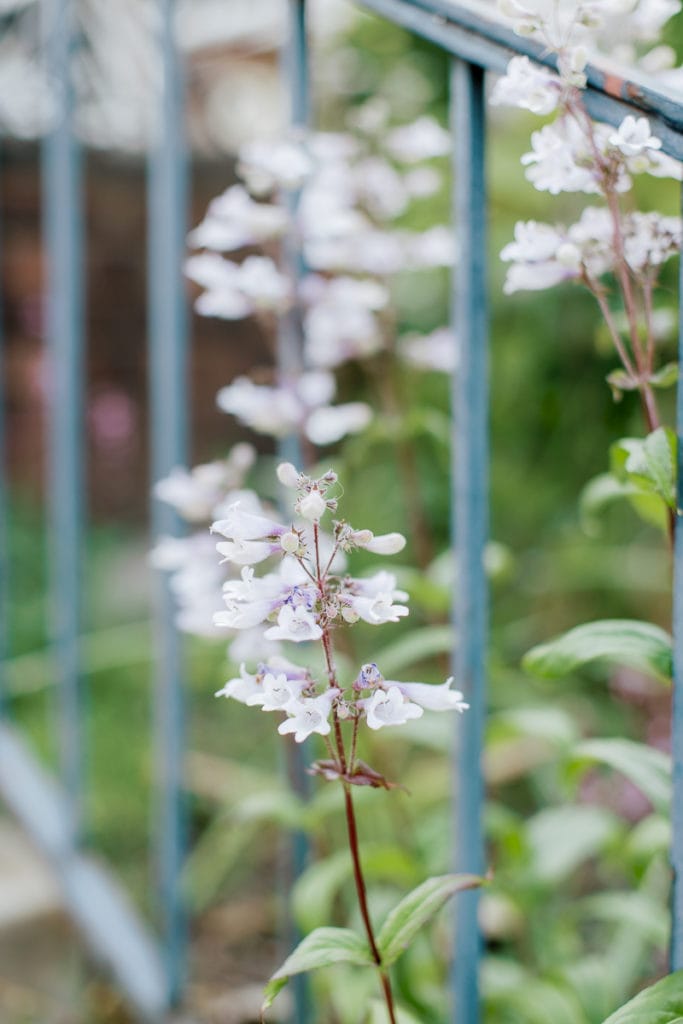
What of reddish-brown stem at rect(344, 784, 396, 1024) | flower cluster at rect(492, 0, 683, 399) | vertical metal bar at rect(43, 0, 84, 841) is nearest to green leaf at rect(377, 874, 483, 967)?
reddish-brown stem at rect(344, 784, 396, 1024)

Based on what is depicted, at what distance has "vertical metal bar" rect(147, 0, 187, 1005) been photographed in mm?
1146

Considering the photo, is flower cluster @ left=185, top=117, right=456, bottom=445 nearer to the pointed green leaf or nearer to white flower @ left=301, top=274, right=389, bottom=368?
white flower @ left=301, top=274, right=389, bottom=368

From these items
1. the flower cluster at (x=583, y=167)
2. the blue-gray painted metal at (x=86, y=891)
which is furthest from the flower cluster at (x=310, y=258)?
the blue-gray painted metal at (x=86, y=891)

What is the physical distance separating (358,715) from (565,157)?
362 mm

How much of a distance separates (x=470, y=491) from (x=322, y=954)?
339mm

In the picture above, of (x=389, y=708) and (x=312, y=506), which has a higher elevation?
(x=312, y=506)

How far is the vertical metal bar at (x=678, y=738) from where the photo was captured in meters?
0.65

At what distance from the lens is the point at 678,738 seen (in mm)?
669

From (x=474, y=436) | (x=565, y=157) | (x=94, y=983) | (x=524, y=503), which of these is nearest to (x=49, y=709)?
(x=94, y=983)

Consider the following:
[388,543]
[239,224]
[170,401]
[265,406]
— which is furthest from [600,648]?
[170,401]

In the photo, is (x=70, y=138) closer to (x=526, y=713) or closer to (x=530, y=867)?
(x=526, y=713)

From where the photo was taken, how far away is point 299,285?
104 cm

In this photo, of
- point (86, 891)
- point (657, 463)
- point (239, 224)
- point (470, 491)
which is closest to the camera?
point (657, 463)

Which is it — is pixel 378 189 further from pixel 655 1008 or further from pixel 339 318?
pixel 655 1008
